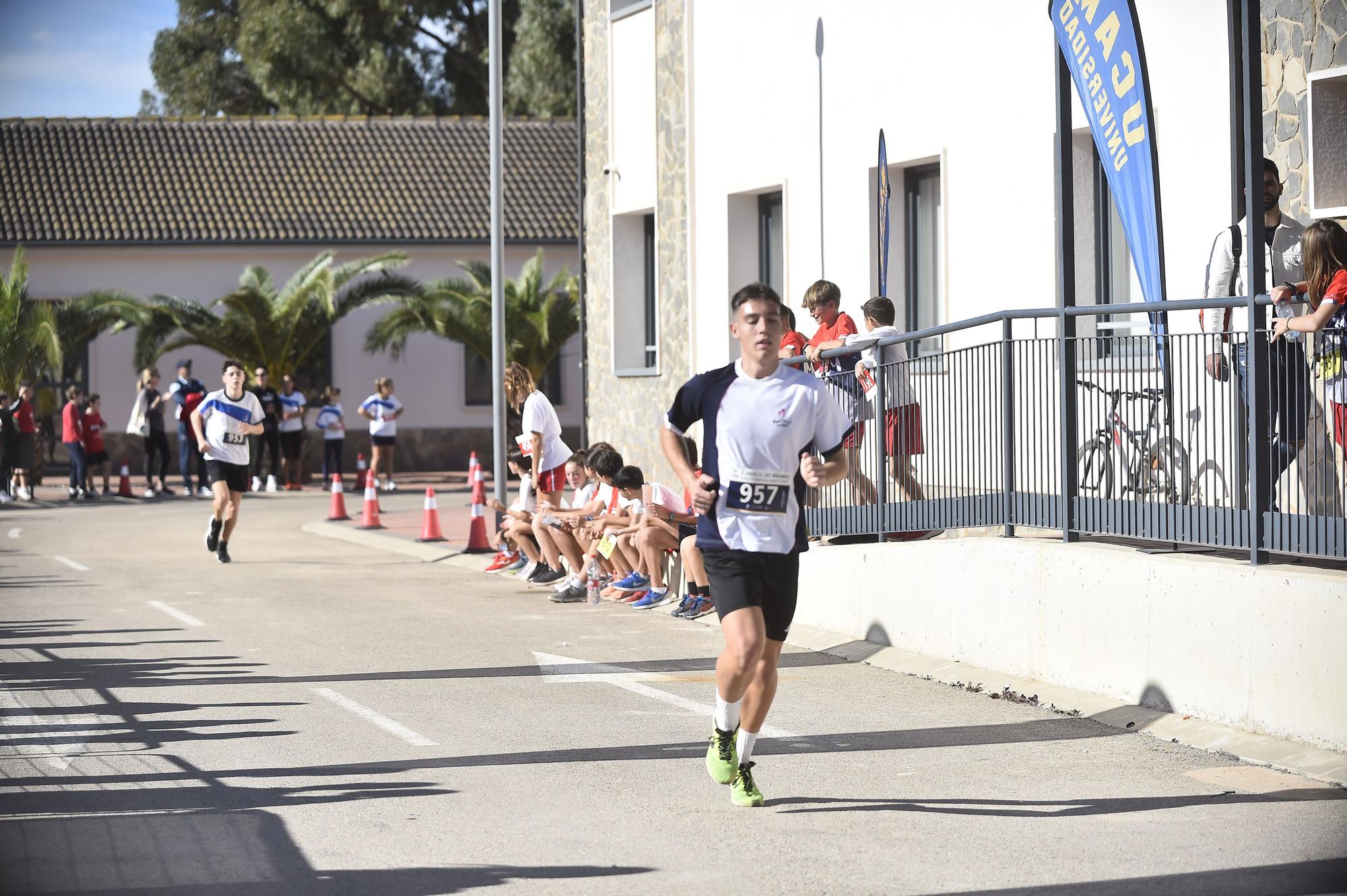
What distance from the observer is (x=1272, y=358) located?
8.75 m

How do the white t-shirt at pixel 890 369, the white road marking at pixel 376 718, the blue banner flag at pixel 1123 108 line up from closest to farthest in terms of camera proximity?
the white road marking at pixel 376 718 → the blue banner flag at pixel 1123 108 → the white t-shirt at pixel 890 369

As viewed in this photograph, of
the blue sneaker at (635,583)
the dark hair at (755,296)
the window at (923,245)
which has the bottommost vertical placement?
the blue sneaker at (635,583)

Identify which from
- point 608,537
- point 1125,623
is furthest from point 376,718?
point 608,537

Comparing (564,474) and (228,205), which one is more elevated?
(228,205)

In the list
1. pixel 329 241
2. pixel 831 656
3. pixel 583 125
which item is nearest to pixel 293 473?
pixel 329 241

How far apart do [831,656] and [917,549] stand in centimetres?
96

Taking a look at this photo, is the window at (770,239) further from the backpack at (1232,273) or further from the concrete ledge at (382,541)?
the backpack at (1232,273)

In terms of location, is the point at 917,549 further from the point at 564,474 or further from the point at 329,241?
Answer: the point at 329,241

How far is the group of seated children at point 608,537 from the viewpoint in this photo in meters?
13.9

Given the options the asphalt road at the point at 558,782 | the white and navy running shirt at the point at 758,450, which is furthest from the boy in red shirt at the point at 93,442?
the white and navy running shirt at the point at 758,450

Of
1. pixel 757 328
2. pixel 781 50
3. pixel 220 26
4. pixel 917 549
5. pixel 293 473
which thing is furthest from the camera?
pixel 220 26

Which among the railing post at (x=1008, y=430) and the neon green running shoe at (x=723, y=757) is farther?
the railing post at (x=1008, y=430)

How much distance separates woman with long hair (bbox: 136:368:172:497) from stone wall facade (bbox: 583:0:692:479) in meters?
11.4

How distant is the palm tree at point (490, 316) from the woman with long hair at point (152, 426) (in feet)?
20.0
